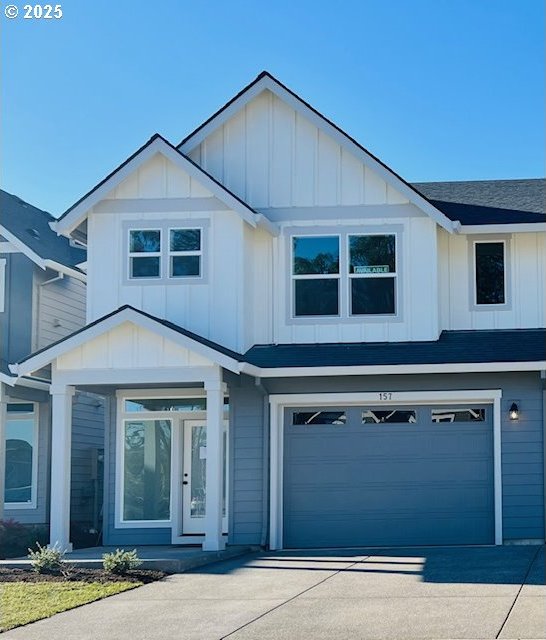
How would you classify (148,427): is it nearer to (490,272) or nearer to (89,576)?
(89,576)

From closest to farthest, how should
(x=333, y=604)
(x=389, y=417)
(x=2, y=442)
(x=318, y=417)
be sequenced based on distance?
(x=333, y=604), (x=389, y=417), (x=318, y=417), (x=2, y=442)

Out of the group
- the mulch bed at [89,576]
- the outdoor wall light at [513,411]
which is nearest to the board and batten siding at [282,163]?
the outdoor wall light at [513,411]

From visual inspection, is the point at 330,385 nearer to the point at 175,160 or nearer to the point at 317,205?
the point at 317,205

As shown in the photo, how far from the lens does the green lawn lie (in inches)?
443

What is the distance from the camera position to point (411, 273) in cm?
1834

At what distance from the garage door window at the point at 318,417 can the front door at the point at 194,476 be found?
1.69 m

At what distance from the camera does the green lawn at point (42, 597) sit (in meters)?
11.3

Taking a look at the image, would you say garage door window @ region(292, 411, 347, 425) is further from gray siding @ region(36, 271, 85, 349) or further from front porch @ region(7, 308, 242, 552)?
gray siding @ region(36, 271, 85, 349)

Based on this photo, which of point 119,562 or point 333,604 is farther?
point 119,562

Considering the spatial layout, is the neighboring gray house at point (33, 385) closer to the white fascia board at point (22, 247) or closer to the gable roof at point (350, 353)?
the white fascia board at point (22, 247)

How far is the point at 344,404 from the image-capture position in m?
18.0

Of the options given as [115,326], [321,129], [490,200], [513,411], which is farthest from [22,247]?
[513,411]

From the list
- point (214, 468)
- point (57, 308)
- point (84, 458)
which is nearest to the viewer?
point (214, 468)

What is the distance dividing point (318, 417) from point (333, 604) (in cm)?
698
